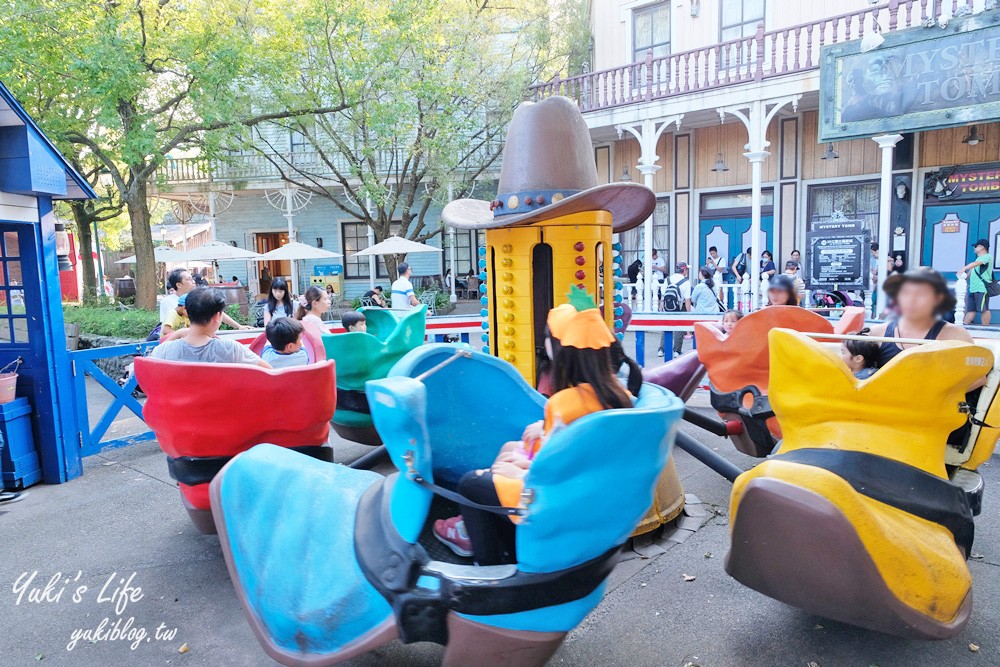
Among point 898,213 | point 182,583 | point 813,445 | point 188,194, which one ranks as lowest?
point 182,583

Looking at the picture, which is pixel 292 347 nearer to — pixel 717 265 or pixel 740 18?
pixel 717 265

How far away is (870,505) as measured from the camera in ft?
8.24

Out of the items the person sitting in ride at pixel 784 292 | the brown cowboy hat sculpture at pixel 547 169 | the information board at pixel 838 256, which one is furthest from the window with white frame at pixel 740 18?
the brown cowboy hat sculpture at pixel 547 169

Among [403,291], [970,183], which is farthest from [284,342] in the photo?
[970,183]

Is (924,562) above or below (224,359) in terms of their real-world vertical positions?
below

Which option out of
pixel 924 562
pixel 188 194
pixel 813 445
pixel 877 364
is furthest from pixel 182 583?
pixel 188 194

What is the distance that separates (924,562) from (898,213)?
39.2 feet

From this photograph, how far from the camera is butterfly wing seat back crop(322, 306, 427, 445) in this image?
5.43 metres

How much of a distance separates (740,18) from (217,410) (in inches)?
555

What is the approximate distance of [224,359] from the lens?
3.97m

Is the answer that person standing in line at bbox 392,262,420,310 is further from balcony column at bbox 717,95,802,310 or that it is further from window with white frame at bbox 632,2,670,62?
window with white frame at bbox 632,2,670,62

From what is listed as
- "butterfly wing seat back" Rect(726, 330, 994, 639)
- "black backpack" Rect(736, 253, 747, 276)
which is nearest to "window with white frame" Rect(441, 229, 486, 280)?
"black backpack" Rect(736, 253, 747, 276)

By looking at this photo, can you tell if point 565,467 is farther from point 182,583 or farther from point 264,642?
point 182,583

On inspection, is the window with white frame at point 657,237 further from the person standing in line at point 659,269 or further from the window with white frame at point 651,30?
the window with white frame at point 651,30
